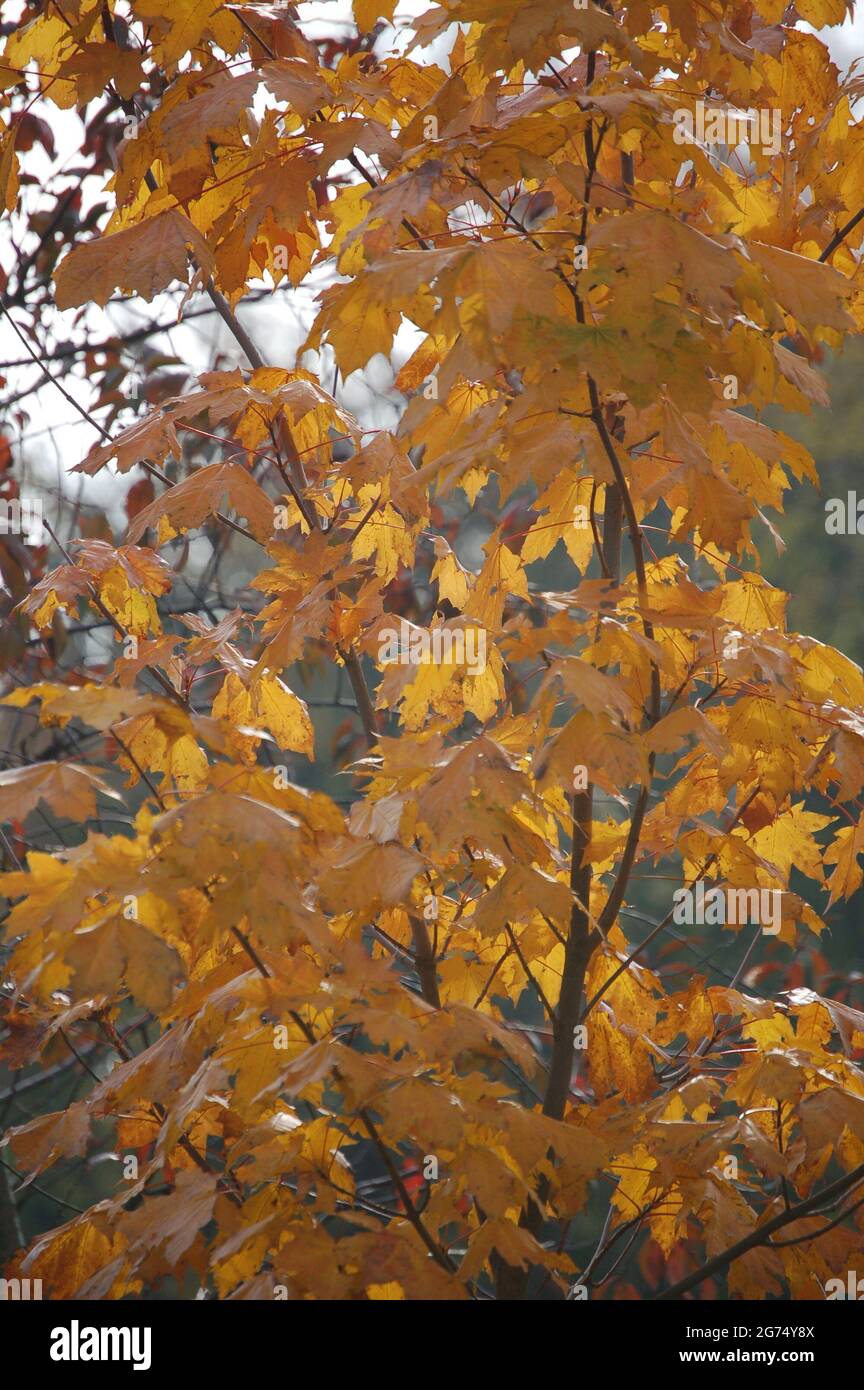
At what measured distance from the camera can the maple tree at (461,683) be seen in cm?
143

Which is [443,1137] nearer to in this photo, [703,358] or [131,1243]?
[131,1243]

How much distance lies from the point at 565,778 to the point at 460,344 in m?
0.58

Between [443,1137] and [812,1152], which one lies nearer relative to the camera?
[443,1137]

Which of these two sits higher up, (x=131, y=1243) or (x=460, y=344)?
(x=460, y=344)

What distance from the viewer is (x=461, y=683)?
2.01m

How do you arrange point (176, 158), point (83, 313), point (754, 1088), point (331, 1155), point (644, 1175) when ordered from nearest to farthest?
1. point (176, 158)
2. point (331, 1155)
3. point (754, 1088)
4. point (644, 1175)
5. point (83, 313)

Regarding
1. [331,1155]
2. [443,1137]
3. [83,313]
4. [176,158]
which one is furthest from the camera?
[83,313]

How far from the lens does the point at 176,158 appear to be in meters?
1.65

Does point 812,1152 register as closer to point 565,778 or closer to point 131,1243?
point 565,778

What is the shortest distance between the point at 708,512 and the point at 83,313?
2.75m

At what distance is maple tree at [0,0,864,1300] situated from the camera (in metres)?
1.43
